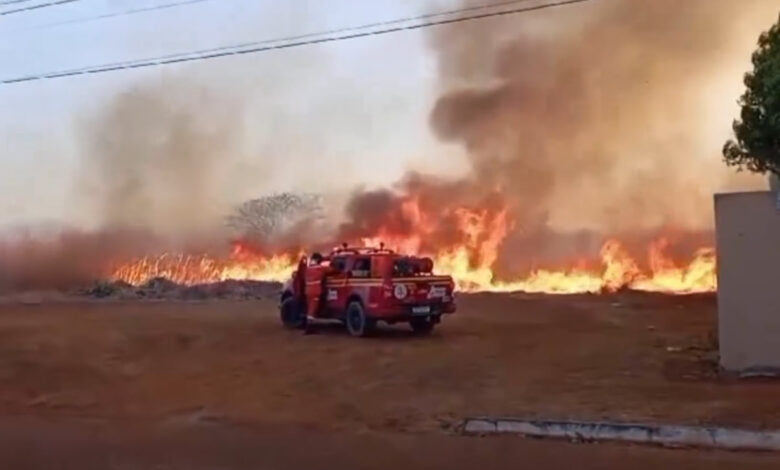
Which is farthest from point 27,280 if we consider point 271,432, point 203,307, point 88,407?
point 271,432

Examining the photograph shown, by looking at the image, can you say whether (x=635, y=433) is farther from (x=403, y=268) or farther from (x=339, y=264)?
(x=339, y=264)

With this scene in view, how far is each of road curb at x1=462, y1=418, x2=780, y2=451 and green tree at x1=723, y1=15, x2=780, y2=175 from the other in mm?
5626

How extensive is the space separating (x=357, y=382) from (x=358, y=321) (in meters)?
5.65

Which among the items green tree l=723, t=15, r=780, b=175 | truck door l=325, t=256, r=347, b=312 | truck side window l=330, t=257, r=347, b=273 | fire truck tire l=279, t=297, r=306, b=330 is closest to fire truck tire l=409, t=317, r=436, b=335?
truck door l=325, t=256, r=347, b=312

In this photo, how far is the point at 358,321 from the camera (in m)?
22.2

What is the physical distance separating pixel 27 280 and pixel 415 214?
22.2 metres

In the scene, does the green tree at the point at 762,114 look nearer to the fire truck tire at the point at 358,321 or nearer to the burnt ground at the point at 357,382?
the burnt ground at the point at 357,382

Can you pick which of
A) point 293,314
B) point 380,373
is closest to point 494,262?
point 293,314

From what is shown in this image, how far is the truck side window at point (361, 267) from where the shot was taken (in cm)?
2222

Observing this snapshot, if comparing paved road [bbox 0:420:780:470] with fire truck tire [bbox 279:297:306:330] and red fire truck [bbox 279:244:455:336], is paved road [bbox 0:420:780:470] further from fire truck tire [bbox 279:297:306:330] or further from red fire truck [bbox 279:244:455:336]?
fire truck tire [bbox 279:297:306:330]

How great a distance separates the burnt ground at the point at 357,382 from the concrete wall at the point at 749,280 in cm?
60

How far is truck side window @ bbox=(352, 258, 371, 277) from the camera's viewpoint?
72.9 feet

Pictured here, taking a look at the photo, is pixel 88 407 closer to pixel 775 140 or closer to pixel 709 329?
pixel 775 140

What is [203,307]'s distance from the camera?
117ft
